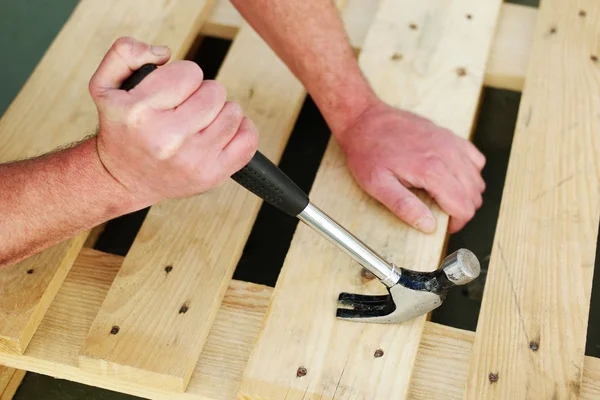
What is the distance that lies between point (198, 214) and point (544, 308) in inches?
26.1

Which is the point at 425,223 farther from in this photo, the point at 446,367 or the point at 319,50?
the point at 319,50

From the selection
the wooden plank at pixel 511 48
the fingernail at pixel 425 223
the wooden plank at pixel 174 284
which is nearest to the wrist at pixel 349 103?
the wooden plank at pixel 174 284

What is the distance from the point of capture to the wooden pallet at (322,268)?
1.33 meters

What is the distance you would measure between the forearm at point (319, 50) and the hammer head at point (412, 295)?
0.42 metres

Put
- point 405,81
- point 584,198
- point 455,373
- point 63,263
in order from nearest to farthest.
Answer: point 455,373 → point 63,263 → point 584,198 → point 405,81

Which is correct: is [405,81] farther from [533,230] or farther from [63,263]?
[63,263]

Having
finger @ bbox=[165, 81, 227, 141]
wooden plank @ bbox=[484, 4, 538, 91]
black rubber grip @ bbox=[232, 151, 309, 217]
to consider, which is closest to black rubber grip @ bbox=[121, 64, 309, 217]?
black rubber grip @ bbox=[232, 151, 309, 217]

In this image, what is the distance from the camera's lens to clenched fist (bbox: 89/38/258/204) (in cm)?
107

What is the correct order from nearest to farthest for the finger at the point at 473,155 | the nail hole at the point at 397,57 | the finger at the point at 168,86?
the finger at the point at 168,86
the finger at the point at 473,155
the nail hole at the point at 397,57

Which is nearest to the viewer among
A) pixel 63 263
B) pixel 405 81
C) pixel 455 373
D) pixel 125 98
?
pixel 125 98

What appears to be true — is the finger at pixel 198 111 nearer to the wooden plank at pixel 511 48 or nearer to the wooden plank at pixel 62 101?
the wooden plank at pixel 62 101

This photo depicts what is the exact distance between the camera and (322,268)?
4.75 ft

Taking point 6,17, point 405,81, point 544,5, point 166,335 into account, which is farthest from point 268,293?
point 6,17

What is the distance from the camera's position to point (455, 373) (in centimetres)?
135
